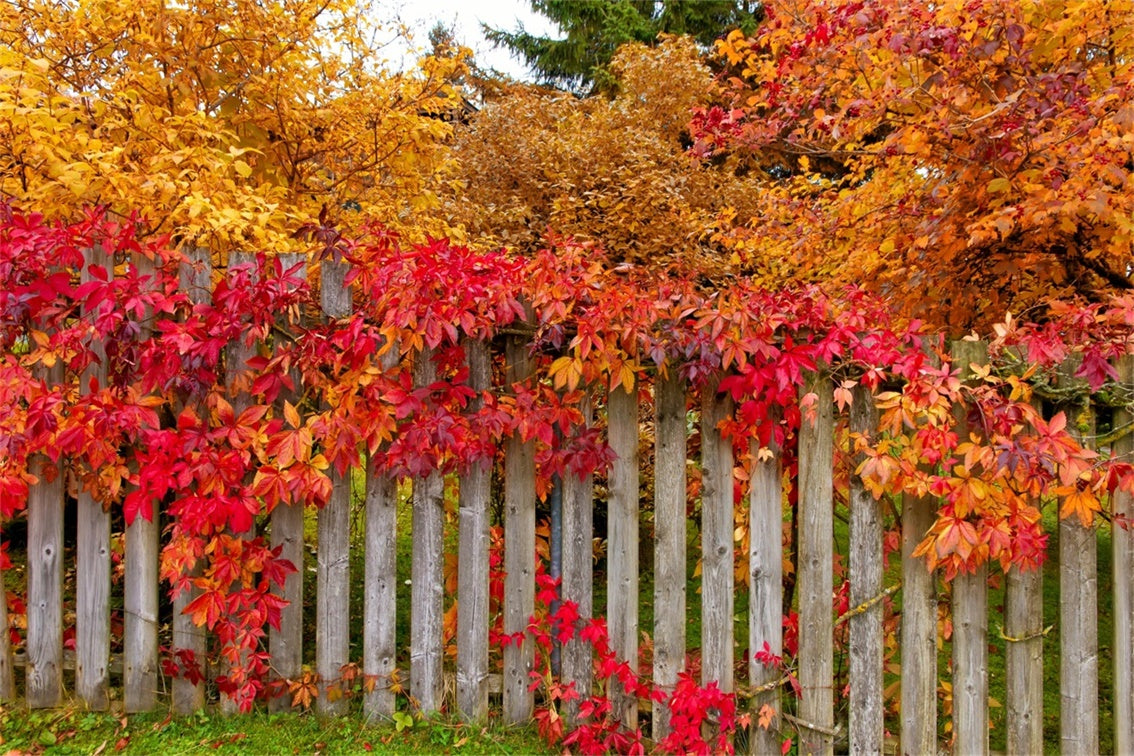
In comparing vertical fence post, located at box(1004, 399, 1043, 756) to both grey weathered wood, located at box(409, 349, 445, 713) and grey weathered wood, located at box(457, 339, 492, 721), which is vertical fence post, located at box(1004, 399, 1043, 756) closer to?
grey weathered wood, located at box(457, 339, 492, 721)

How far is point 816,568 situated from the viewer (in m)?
2.69

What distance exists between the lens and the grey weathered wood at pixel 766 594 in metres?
2.73

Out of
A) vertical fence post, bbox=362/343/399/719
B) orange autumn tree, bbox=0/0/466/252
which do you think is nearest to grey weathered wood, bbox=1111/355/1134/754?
vertical fence post, bbox=362/343/399/719

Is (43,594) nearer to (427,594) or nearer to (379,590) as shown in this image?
(379,590)

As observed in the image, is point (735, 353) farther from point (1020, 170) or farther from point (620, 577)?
point (1020, 170)

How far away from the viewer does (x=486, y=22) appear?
1405cm

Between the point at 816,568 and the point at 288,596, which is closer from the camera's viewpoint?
the point at 816,568

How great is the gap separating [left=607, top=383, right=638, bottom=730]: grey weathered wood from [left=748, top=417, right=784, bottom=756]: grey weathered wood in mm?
429

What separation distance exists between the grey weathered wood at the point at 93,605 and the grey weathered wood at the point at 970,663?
10.1 ft

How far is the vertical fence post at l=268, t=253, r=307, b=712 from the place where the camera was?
280cm

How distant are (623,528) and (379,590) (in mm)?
948

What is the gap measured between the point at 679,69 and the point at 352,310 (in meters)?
6.31

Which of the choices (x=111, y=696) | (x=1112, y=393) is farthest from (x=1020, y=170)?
(x=111, y=696)

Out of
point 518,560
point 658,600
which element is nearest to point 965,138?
point 658,600
